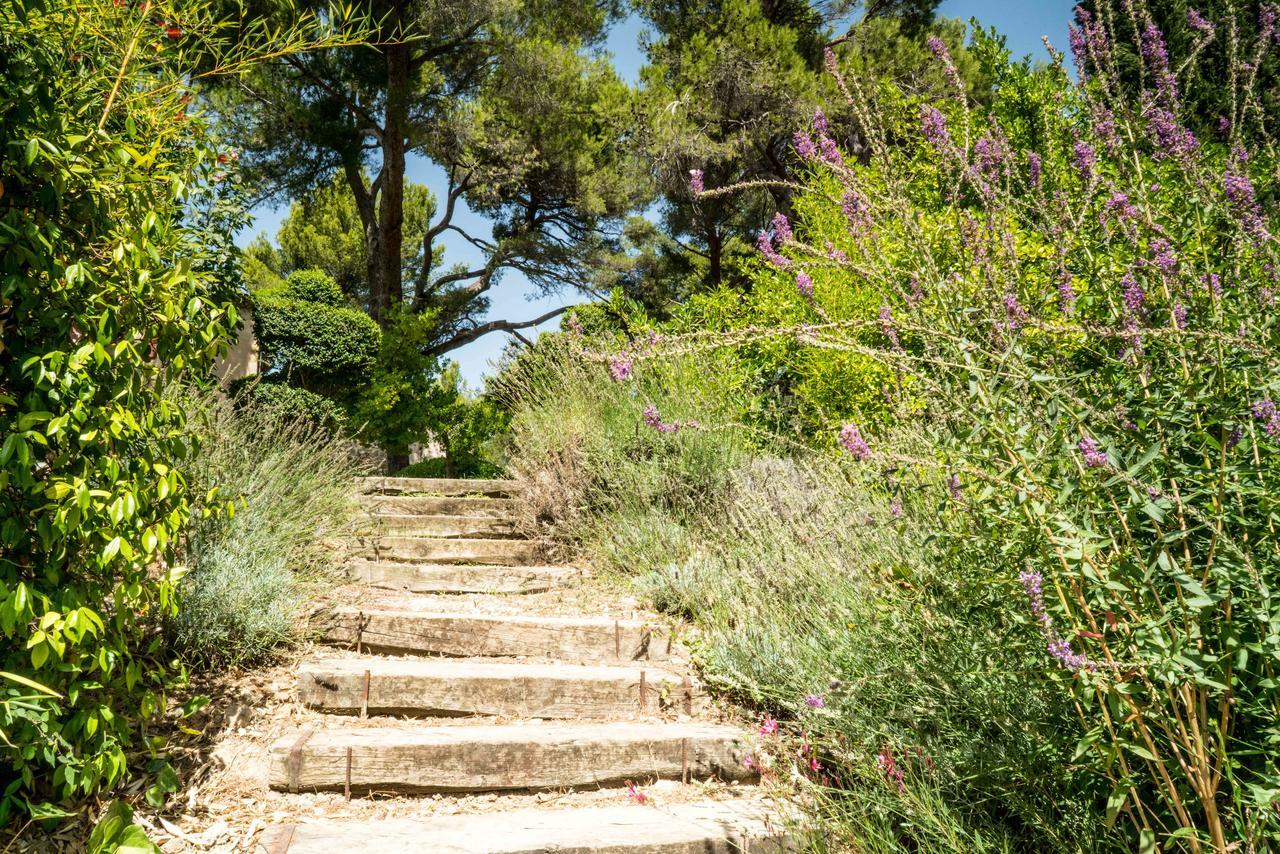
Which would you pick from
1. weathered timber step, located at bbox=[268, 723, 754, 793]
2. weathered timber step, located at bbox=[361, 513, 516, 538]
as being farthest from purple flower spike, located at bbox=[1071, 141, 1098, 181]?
weathered timber step, located at bbox=[361, 513, 516, 538]

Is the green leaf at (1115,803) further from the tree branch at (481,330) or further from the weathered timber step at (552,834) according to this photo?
the tree branch at (481,330)

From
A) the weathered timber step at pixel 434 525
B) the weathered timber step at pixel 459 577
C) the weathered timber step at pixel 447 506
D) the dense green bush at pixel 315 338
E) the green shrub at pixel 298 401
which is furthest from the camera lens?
the dense green bush at pixel 315 338

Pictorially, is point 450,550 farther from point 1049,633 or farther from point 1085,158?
point 1085,158

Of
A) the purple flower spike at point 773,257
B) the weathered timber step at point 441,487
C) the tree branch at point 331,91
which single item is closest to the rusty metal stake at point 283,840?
the purple flower spike at point 773,257

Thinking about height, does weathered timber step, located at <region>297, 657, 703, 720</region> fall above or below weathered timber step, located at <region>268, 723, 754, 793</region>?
above

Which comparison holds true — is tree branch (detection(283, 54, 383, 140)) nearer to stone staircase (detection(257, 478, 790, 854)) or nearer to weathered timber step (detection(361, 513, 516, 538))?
weathered timber step (detection(361, 513, 516, 538))

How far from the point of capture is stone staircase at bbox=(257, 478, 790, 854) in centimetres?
210

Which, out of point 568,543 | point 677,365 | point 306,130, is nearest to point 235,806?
point 568,543

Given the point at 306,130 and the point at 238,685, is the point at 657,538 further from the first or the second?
the point at 306,130

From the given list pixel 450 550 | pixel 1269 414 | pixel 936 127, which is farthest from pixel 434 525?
pixel 1269 414

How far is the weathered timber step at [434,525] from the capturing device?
15.3 feet

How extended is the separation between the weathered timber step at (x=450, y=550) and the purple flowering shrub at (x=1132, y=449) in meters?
3.23

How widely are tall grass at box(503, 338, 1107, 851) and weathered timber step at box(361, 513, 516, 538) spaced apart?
42cm

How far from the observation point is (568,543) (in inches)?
186
